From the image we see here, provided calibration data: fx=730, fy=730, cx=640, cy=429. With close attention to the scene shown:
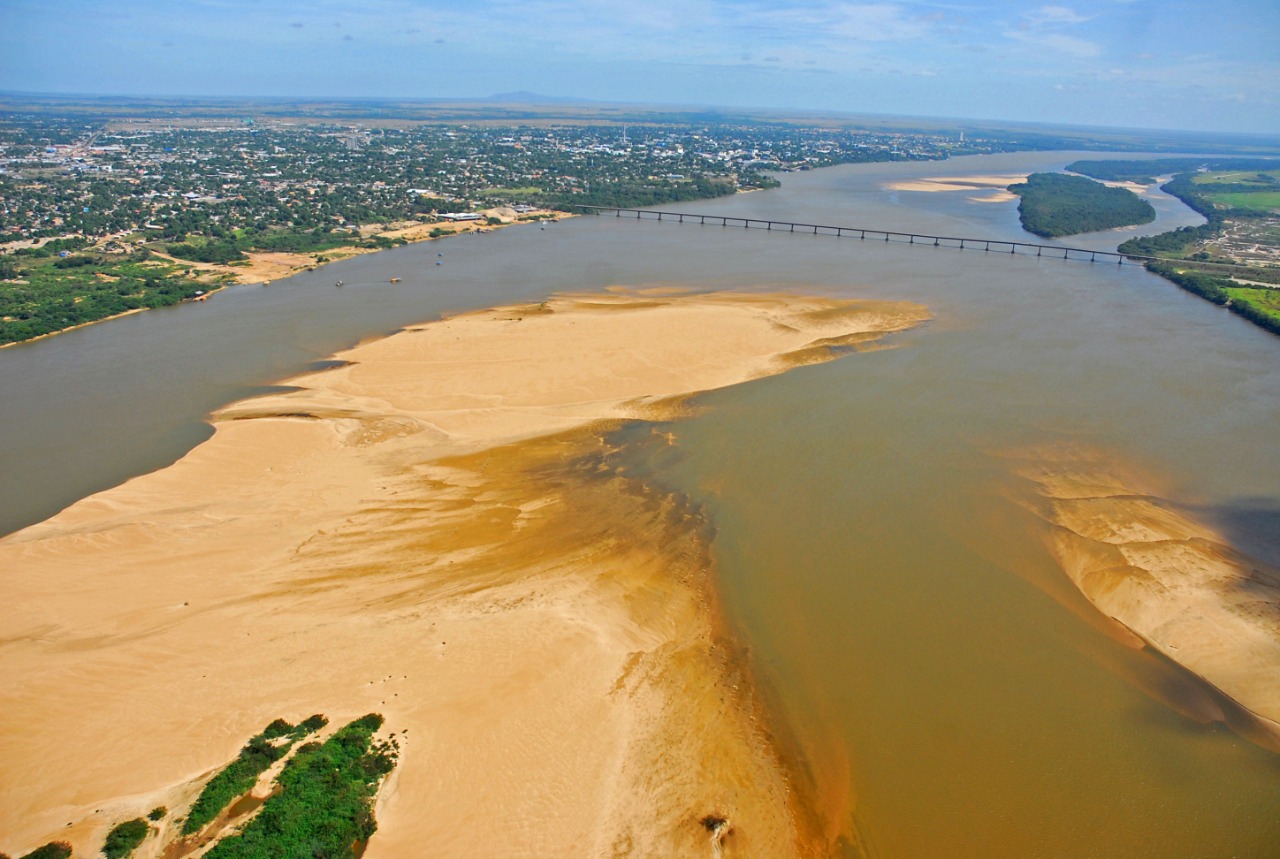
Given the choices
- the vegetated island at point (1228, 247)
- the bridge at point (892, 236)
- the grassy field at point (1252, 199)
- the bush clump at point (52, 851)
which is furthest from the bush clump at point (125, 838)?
the grassy field at point (1252, 199)

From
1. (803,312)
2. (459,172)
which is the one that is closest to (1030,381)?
(803,312)

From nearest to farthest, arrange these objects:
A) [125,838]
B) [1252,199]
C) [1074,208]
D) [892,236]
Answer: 1. [125,838]
2. [892,236]
3. [1074,208]
4. [1252,199]

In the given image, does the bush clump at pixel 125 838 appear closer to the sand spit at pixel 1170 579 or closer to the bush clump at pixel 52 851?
the bush clump at pixel 52 851

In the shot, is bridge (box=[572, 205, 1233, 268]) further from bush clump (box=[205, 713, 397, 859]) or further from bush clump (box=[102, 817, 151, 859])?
bush clump (box=[102, 817, 151, 859])

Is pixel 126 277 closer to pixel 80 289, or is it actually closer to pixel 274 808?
pixel 80 289

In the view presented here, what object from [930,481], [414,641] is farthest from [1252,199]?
[414,641]

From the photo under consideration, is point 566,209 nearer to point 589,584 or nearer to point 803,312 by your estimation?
point 803,312

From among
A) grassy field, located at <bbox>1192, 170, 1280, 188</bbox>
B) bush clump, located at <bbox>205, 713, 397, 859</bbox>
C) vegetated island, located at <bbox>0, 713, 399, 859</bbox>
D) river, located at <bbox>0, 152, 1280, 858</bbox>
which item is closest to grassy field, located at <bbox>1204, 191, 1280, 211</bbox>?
grassy field, located at <bbox>1192, 170, 1280, 188</bbox>
